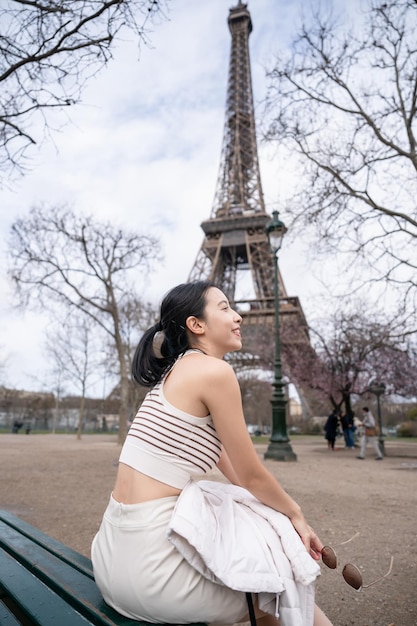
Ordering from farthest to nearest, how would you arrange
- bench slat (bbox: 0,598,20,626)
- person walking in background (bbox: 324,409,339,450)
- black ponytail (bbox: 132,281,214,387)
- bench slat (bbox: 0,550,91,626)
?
person walking in background (bbox: 324,409,339,450) → black ponytail (bbox: 132,281,214,387) → bench slat (bbox: 0,598,20,626) → bench slat (bbox: 0,550,91,626)

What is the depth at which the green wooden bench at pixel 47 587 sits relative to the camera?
4.35 feet

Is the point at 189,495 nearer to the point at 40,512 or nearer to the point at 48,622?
the point at 48,622

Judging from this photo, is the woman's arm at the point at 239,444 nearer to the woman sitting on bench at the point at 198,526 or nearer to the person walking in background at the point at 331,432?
the woman sitting on bench at the point at 198,526

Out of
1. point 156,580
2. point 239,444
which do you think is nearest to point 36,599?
point 156,580

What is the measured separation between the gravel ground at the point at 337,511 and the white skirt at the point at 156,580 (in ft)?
5.45

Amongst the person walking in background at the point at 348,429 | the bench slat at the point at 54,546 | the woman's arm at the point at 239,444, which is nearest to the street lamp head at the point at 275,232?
the bench slat at the point at 54,546

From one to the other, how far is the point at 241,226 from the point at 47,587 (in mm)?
32362

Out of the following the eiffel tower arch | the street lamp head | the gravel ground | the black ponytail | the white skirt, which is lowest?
the gravel ground

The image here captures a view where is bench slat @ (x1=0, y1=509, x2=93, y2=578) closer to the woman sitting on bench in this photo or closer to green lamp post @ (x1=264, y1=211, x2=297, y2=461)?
the woman sitting on bench

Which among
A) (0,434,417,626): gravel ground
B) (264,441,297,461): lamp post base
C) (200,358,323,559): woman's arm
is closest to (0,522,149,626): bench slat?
(200,358,323,559): woman's arm

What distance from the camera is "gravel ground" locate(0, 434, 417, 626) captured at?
9.05 ft

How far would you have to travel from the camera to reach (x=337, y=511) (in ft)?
17.2

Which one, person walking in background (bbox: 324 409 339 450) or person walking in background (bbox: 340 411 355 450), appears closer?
person walking in background (bbox: 324 409 339 450)

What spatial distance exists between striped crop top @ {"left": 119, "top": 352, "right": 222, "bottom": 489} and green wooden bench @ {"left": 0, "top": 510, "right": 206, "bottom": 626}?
0.42 metres
